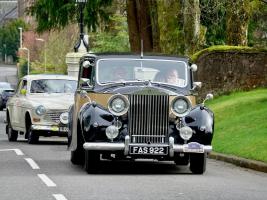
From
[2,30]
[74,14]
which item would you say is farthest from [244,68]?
[2,30]

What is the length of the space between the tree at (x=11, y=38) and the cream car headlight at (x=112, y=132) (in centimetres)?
14803

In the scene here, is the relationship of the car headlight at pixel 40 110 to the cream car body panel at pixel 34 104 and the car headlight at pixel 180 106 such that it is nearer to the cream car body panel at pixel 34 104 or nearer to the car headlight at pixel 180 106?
the cream car body panel at pixel 34 104

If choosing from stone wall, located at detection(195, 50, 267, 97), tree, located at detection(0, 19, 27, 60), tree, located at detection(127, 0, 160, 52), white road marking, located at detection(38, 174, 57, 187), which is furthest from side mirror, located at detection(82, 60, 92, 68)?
tree, located at detection(0, 19, 27, 60)

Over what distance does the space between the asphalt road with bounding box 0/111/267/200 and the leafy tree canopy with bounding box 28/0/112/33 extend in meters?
20.6

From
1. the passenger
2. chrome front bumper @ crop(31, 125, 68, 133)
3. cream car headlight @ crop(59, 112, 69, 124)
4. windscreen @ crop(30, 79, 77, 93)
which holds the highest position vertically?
the passenger

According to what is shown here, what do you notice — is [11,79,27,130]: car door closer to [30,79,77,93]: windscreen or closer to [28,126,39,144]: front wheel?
[30,79,77,93]: windscreen

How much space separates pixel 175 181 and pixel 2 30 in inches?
6486

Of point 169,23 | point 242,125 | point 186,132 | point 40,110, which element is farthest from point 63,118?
point 169,23

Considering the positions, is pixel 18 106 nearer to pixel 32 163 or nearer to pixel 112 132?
pixel 32 163

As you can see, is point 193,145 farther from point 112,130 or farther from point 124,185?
point 124,185

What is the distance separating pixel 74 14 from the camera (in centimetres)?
4291

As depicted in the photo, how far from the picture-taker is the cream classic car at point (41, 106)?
85.9 ft

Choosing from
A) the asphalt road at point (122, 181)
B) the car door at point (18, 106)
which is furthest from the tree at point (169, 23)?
the asphalt road at point (122, 181)

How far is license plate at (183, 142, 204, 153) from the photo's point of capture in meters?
16.8
